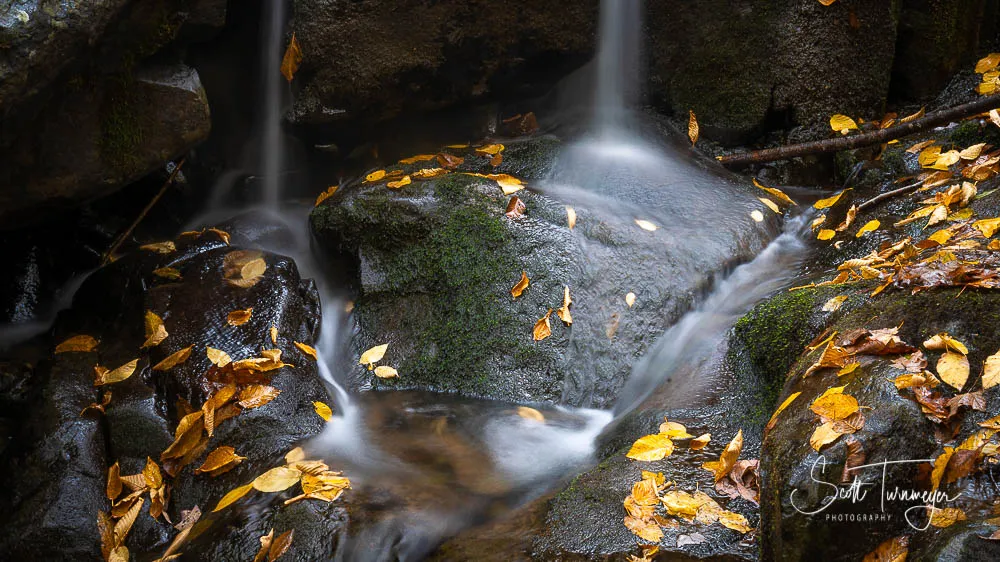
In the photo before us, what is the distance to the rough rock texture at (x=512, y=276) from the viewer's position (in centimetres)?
358

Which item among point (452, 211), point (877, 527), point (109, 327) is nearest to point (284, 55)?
point (452, 211)

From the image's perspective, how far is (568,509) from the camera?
7.84 feet

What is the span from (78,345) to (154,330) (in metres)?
0.52

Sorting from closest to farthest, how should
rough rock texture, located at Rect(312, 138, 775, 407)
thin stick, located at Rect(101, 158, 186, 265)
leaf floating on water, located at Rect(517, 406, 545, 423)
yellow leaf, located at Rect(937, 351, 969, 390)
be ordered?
yellow leaf, located at Rect(937, 351, 969, 390) → leaf floating on water, located at Rect(517, 406, 545, 423) → rough rock texture, located at Rect(312, 138, 775, 407) → thin stick, located at Rect(101, 158, 186, 265)

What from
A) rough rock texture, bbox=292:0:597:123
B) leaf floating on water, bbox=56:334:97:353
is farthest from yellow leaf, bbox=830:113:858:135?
leaf floating on water, bbox=56:334:97:353

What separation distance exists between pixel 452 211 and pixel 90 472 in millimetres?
2350

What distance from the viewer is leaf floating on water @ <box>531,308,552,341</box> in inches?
142

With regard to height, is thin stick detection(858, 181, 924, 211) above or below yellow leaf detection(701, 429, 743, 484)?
above

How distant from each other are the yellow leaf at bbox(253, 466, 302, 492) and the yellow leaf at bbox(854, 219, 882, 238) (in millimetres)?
3389

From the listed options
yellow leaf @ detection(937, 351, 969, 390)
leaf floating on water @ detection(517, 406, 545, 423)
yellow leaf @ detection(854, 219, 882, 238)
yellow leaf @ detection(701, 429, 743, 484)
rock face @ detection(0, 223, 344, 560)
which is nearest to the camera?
yellow leaf @ detection(937, 351, 969, 390)

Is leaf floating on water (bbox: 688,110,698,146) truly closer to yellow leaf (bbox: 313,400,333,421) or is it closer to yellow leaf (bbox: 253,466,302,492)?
yellow leaf (bbox: 313,400,333,421)

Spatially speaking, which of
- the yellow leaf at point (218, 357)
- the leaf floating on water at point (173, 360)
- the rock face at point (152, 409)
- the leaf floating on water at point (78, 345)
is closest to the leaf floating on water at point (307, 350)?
the rock face at point (152, 409)

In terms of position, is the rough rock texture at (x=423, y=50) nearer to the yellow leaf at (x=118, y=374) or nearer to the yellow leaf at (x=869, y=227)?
the yellow leaf at (x=118, y=374)

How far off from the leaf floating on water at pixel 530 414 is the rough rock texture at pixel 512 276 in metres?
0.07
